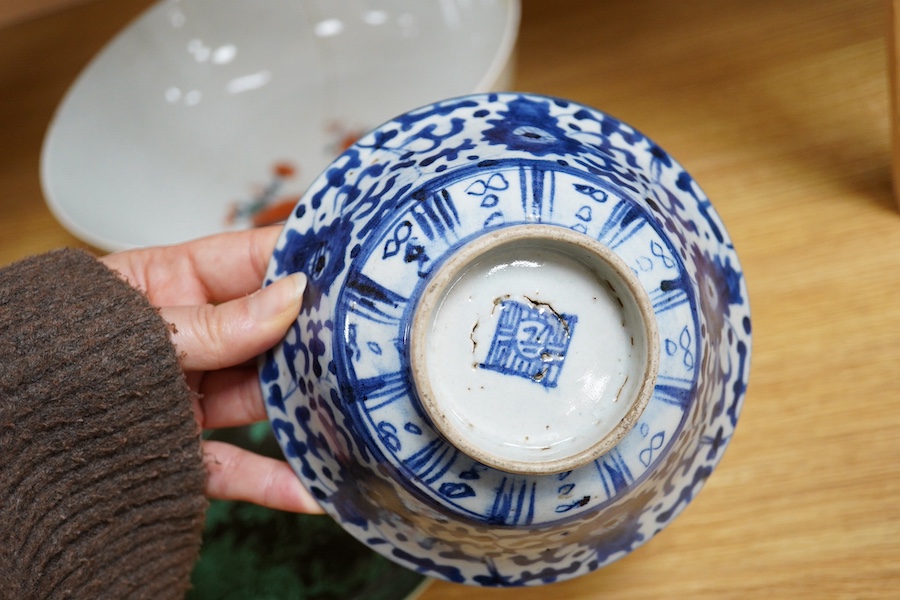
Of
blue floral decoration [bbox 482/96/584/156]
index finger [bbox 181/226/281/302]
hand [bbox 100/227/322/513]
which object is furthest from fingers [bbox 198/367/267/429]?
blue floral decoration [bbox 482/96/584/156]

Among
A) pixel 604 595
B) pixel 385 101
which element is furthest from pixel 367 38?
pixel 604 595

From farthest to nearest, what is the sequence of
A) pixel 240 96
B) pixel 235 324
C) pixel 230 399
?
pixel 240 96
pixel 230 399
pixel 235 324

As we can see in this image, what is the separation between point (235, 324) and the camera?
69 centimetres

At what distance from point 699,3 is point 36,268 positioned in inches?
36.5

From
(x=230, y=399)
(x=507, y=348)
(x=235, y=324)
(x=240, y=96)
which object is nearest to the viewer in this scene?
(x=507, y=348)

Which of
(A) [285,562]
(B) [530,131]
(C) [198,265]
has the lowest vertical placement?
(A) [285,562]

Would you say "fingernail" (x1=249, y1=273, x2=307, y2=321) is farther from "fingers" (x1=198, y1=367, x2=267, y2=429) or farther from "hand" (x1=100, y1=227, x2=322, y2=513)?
"fingers" (x1=198, y1=367, x2=267, y2=429)

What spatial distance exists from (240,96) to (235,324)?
69cm

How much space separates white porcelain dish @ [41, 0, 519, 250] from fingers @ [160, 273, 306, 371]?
17.1 inches

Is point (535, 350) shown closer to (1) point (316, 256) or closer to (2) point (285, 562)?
(1) point (316, 256)

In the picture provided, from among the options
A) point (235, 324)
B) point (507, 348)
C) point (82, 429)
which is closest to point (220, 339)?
point (235, 324)

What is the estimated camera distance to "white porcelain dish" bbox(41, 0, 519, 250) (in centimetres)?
114

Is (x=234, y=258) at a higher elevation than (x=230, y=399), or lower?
higher

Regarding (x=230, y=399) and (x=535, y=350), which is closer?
(x=535, y=350)
